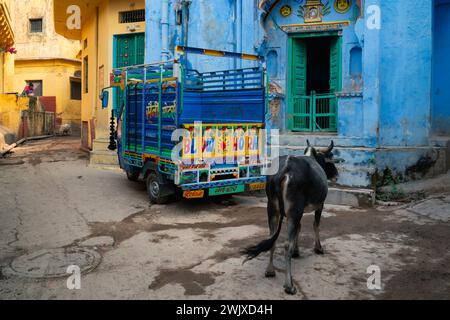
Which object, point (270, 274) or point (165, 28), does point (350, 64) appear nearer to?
point (165, 28)

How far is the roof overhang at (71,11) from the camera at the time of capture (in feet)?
47.9

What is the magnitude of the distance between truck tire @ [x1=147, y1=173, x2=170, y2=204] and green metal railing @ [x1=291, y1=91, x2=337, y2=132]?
3915 mm

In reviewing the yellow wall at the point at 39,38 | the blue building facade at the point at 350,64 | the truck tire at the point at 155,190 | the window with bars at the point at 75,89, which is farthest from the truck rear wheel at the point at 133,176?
the yellow wall at the point at 39,38

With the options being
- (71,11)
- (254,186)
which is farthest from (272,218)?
(71,11)

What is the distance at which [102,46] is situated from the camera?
1433cm

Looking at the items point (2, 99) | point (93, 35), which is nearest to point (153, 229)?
point (93, 35)

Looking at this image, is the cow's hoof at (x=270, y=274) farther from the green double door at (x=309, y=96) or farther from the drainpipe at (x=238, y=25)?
the drainpipe at (x=238, y=25)

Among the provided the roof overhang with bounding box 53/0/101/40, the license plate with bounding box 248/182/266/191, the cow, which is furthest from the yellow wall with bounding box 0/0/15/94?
the cow

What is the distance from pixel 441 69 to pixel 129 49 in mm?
8709

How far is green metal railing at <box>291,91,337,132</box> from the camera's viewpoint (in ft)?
34.7

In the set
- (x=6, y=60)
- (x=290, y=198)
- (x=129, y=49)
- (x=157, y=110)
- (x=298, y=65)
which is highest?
(x=6, y=60)

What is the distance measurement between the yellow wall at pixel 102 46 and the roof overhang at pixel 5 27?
4794 mm

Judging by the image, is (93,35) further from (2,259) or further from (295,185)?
(295,185)

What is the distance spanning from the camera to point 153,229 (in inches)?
280
